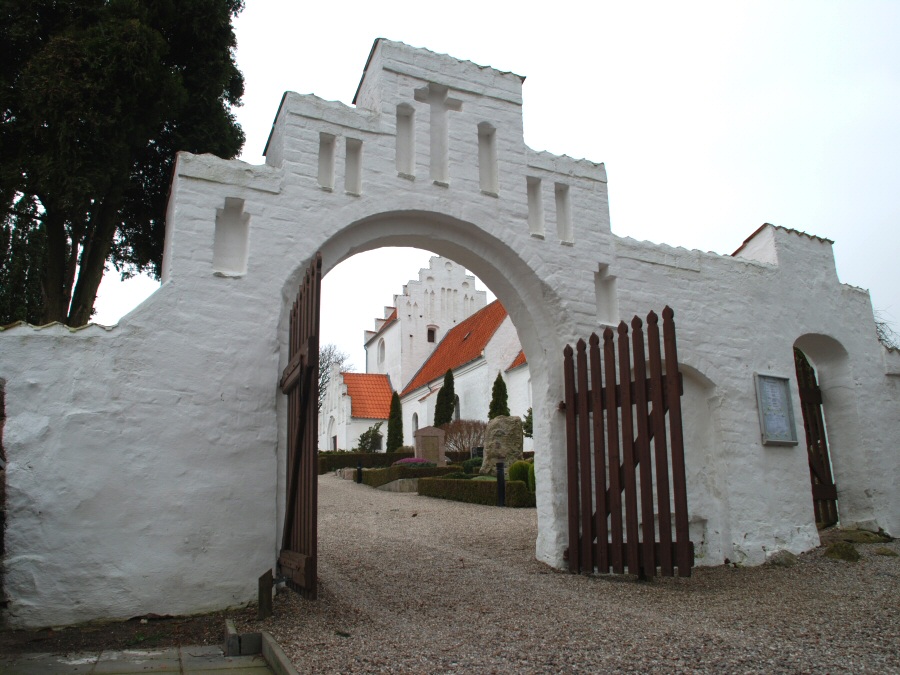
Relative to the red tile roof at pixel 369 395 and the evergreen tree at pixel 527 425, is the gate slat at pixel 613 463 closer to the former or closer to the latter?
the evergreen tree at pixel 527 425

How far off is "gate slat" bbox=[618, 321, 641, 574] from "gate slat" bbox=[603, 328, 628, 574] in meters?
0.08

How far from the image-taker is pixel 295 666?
11.6 ft

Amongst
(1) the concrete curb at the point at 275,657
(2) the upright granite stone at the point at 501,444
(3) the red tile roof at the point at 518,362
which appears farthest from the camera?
(3) the red tile roof at the point at 518,362

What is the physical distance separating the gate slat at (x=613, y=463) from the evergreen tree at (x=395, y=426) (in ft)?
76.0

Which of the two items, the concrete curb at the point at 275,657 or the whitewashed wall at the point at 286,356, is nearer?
the concrete curb at the point at 275,657

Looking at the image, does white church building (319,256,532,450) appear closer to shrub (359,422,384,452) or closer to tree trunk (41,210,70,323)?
shrub (359,422,384,452)

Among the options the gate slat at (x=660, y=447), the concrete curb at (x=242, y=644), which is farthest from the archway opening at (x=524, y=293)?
the concrete curb at (x=242, y=644)

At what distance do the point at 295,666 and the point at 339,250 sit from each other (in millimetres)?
3740

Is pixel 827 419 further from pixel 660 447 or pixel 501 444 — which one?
pixel 501 444

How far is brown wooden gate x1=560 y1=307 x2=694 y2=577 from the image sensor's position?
555 centimetres

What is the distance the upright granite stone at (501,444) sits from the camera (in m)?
16.8

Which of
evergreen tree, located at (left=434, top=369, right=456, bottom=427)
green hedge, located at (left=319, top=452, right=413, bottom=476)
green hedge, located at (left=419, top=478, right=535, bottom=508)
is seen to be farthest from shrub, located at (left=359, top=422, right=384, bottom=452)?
green hedge, located at (left=419, top=478, right=535, bottom=508)

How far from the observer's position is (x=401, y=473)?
17578 mm

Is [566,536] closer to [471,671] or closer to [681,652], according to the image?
[681,652]
